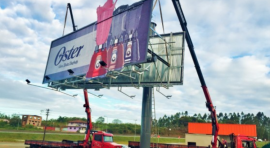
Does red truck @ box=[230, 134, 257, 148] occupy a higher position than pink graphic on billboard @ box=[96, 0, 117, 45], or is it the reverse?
pink graphic on billboard @ box=[96, 0, 117, 45]

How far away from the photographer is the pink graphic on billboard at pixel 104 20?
15367mm

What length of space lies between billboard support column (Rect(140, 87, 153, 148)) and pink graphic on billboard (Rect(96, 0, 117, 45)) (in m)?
5.34

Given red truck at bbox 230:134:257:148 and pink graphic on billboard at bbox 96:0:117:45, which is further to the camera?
pink graphic on billboard at bbox 96:0:117:45

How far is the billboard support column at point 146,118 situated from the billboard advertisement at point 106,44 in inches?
191

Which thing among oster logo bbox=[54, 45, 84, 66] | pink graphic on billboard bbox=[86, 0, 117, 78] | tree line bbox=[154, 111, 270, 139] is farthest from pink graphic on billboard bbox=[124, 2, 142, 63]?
tree line bbox=[154, 111, 270, 139]

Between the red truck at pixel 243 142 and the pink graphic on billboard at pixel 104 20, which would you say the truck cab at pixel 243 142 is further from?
the pink graphic on billboard at pixel 104 20

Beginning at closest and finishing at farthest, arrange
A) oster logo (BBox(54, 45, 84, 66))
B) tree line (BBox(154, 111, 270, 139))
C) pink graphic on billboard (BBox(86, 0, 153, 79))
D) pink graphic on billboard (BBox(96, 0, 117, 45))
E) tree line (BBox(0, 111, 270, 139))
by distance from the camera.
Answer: pink graphic on billboard (BBox(86, 0, 153, 79)), pink graphic on billboard (BBox(96, 0, 117, 45)), oster logo (BBox(54, 45, 84, 66)), tree line (BBox(0, 111, 270, 139)), tree line (BBox(154, 111, 270, 139))

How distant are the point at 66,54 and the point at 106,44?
5.83 m

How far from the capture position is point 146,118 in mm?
17453

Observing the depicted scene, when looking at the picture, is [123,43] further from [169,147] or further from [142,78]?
[169,147]

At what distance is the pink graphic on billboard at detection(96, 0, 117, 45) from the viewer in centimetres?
1537

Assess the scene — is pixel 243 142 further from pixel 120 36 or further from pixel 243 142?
pixel 120 36

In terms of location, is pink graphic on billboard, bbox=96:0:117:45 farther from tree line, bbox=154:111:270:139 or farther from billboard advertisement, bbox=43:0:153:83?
tree line, bbox=154:111:270:139

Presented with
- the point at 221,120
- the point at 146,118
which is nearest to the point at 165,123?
the point at 221,120
